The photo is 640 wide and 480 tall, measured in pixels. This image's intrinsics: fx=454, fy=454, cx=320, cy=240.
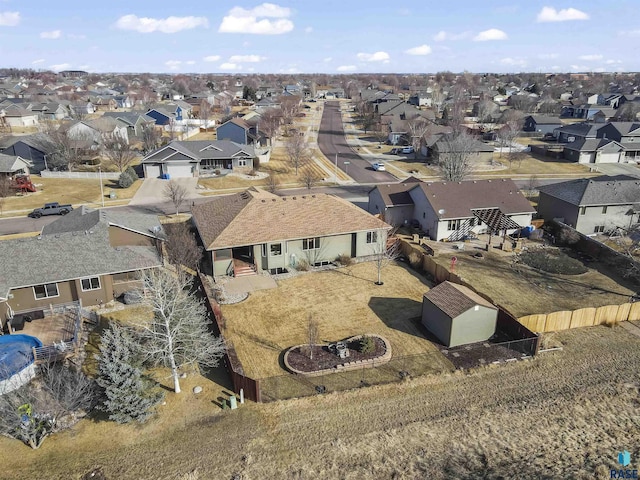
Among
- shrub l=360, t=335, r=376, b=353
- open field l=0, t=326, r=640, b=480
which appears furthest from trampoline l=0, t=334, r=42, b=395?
shrub l=360, t=335, r=376, b=353

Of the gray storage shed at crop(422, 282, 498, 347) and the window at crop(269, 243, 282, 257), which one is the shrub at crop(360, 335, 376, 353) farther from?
the window at crop(269, 243, 282, 257)

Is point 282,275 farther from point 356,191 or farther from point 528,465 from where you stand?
point 356,191

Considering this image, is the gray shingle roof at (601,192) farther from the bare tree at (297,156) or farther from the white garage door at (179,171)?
the white garage door at (179,171)

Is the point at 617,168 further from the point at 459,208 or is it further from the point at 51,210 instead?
the point at 51,210

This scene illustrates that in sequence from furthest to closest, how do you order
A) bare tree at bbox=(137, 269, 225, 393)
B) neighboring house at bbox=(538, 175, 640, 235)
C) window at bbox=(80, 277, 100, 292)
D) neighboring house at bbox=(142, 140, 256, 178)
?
neighboring house at bbox=(142, 140, 256, 178)
neighboring house at bbox=(538, 175, 640, 235)
window at bbox=(80, 277, 100, 292)
bare tree at bbox=(137, 269, 225, 393)

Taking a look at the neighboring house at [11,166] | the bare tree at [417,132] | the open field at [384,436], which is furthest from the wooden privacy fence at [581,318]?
the neighboring house at [11,166]

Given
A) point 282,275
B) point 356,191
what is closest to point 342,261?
point 282,275

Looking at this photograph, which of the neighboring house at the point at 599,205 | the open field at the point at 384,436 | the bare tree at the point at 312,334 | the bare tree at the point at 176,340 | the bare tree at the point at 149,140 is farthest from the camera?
the bare tree at the point at 149,140
